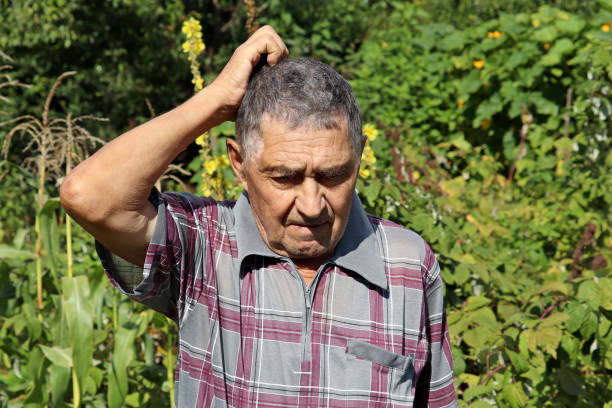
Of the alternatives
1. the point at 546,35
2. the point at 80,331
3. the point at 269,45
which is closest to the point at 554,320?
the point at 269,45

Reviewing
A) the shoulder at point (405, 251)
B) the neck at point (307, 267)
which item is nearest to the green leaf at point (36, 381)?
the neck at point (307, 267)

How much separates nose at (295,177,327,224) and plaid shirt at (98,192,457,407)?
0.13 meters

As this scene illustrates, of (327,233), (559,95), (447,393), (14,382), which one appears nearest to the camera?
(327,233)

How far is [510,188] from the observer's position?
4738 millimetres

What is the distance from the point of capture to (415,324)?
1542 mm

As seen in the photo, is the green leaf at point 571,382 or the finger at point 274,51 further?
the green leaf at point 571,382

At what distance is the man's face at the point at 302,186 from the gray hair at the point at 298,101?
0.02 meters

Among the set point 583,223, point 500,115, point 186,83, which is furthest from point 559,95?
point 186,83

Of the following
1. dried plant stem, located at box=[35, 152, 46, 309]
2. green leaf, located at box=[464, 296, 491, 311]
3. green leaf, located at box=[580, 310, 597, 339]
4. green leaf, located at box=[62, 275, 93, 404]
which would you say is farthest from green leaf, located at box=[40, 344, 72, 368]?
green leaf, located at box=[580, 310, 597, 339]

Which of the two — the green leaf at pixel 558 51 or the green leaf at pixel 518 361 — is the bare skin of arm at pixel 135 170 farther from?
the green leaf at pixel 558 51

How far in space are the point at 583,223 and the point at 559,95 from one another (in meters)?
2.36

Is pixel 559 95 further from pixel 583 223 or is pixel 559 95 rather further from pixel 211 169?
pixel 211 169

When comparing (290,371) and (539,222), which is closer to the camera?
(290,371)

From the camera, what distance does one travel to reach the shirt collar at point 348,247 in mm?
1492
